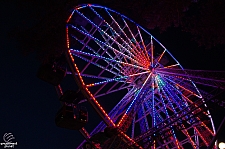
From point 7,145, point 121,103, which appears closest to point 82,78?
point 121,103

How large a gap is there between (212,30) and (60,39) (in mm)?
5860

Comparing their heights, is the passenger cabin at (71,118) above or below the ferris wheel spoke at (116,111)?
above

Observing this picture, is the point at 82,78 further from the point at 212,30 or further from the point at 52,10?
the point at 212,30

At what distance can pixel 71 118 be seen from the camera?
10133 millimetres

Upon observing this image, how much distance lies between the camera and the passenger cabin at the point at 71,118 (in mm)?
10062

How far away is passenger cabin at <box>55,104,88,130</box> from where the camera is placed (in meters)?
10.1
